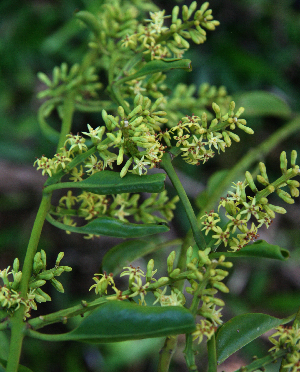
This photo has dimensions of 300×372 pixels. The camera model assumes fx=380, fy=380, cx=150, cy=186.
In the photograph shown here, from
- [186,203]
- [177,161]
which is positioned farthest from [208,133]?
[177,161]

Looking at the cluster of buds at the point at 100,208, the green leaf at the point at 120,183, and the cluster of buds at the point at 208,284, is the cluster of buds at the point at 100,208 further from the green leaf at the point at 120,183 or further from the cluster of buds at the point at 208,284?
the cluster of buds at the point at 208,284

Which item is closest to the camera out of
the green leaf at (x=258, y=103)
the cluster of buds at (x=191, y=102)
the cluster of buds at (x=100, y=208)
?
the cluster of buds at (x=100, y=208)

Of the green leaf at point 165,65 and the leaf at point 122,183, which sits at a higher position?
the green leaf at point 165,65

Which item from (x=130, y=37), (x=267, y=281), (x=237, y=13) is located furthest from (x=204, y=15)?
→ (x=267, y=281)

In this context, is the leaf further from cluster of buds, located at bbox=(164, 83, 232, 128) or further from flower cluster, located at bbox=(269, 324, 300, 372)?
cluster of buds, located at bbox=(164, 83, 232, 128)

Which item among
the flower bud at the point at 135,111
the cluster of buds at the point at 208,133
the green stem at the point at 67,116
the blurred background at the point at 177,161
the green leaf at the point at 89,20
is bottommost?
the blurred background at the point at 177,161

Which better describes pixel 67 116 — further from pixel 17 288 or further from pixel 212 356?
pixel 212 356

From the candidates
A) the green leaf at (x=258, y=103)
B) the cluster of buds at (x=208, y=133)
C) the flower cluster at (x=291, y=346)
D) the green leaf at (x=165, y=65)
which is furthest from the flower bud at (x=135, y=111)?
the green leaf at (x=258, y=103)
